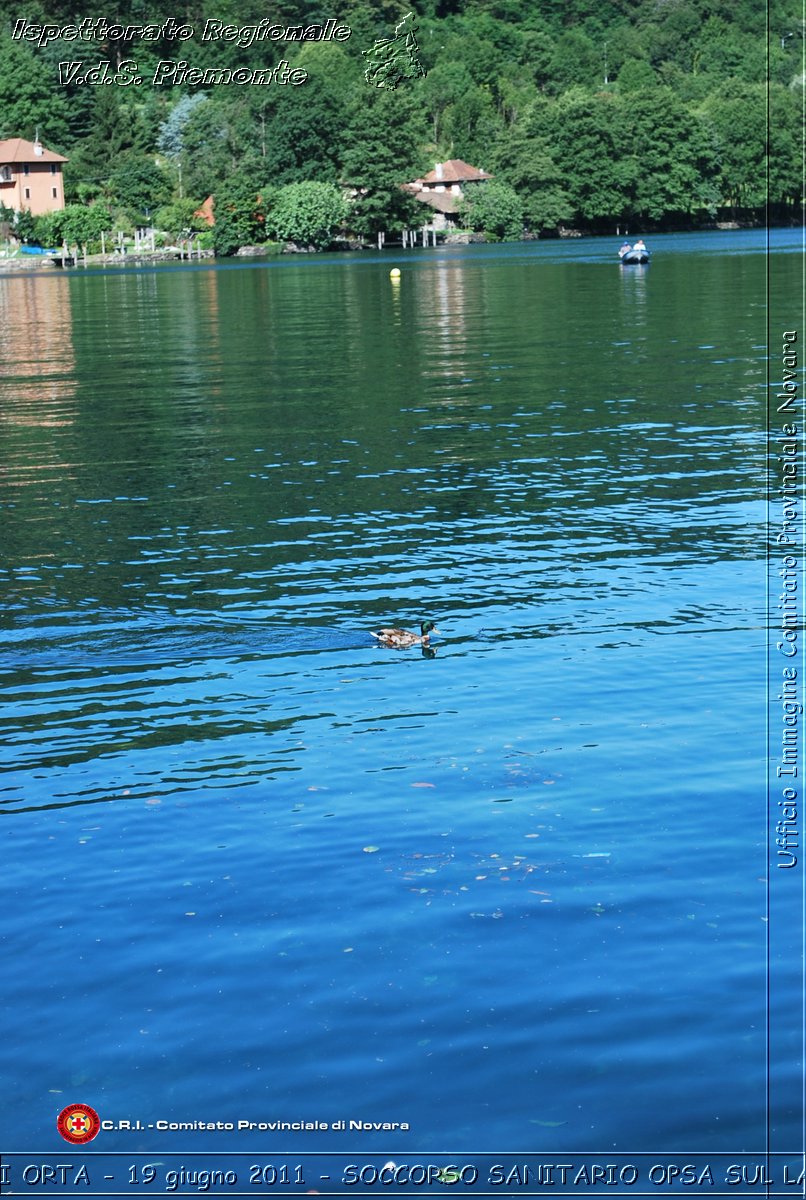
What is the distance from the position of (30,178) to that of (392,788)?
14967cm

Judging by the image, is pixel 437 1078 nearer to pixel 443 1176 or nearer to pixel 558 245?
pixel 443 1176

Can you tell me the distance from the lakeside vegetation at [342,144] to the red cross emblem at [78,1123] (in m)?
141

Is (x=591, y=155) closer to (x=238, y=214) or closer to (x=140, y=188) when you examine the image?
(x=238, y=214)

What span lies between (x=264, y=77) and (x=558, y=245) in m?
41.9

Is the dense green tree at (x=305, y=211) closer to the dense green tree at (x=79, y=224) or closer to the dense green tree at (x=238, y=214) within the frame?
the dense green tree at (x=238, y=214)

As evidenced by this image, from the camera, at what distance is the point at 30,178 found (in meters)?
152

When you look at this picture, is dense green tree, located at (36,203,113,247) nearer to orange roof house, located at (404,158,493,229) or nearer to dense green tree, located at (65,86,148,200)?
dense green tree, located at (65,86,148,200)

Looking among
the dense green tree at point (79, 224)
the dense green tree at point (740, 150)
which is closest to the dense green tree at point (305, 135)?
the dense green tree at point (79, 224)

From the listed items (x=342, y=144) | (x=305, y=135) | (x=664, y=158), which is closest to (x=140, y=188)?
(x=305, y=135)

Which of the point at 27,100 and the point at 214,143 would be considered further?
the point at 27,100

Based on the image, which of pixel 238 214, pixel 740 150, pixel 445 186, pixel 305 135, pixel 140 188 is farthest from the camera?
pixel 740 150

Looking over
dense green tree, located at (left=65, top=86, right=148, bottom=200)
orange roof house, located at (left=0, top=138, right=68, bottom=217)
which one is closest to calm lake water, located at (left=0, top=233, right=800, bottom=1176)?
orange roof house, located at (left=0, top=138, right=68, bottom=217)

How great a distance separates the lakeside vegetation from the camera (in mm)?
150125

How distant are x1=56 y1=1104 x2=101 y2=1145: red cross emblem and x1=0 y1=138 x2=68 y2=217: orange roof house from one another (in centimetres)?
15200
